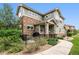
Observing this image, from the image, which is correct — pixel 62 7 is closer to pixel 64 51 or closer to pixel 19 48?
pixel 64 51

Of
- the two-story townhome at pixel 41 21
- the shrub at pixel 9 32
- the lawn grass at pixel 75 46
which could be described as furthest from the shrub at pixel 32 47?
the lawn grass at pixel 75 46

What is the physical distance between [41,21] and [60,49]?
875mm

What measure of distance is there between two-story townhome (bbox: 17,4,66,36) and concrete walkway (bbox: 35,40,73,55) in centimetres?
29

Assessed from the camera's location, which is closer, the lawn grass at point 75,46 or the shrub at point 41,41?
the lawn grass at point 75,46

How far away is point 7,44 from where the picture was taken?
5.63 m

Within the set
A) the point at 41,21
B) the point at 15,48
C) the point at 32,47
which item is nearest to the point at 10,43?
the point at 15,48

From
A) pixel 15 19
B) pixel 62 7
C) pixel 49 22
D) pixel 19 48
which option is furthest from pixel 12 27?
pixel 62 7

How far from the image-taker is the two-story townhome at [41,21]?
5.71 metres

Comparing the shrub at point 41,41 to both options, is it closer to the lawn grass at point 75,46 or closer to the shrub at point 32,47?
→ the shrub at point 32,47

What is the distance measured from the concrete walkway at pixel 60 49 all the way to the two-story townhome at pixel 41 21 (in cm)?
29

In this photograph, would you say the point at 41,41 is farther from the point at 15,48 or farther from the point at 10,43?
the point at 10,43

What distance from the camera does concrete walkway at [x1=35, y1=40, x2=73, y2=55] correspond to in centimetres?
547

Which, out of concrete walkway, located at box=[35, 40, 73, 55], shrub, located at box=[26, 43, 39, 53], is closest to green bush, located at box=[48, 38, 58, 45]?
concrete walkway, located at box=[35, 40, 73, 55]

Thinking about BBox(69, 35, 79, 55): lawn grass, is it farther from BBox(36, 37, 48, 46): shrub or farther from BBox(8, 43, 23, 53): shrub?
BBox(8, 43, 23, 53): shrub
